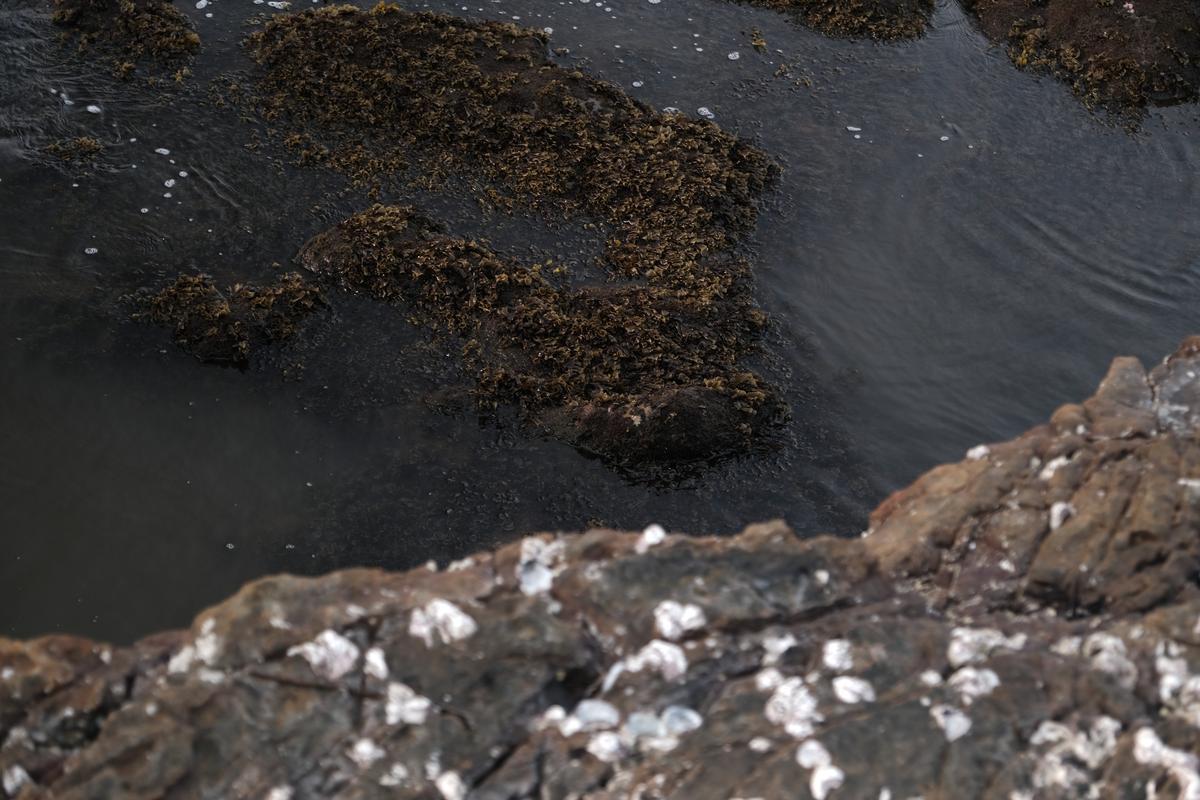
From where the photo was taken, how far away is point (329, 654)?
4.55 m

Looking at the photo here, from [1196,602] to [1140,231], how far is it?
8778 mm

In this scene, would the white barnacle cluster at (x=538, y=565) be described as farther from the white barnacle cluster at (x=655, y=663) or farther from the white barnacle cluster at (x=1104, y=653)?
the white barnacle cluster at (x=1104, y=653)

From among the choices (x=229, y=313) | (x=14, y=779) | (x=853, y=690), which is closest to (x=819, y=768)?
(x=853, y=690)

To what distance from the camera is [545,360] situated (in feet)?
31.6

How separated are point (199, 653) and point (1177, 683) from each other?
4093 mm

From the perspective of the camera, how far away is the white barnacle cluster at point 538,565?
16.0 feet

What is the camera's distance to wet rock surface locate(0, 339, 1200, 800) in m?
4.30

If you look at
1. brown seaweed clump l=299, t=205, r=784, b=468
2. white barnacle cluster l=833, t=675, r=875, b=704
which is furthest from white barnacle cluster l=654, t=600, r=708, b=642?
brown seaweed clump l=299, t=205, r=784, b=468

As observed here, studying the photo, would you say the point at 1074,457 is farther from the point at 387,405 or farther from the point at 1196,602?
the point at 387,405

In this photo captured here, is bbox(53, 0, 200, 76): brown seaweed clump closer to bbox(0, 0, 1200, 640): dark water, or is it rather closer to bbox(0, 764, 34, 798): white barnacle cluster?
bbox(0, 0, 1200, 640): dark water

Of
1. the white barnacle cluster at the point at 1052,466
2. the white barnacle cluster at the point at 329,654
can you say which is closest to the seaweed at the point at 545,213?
the white barnacle cluster at the point at 1052,466

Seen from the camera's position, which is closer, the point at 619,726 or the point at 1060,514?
the point at 619,726

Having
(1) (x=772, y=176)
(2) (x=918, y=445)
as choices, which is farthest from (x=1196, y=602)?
(1) (x=772, y=176)

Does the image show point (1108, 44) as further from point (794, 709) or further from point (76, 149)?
point (794, 709)
